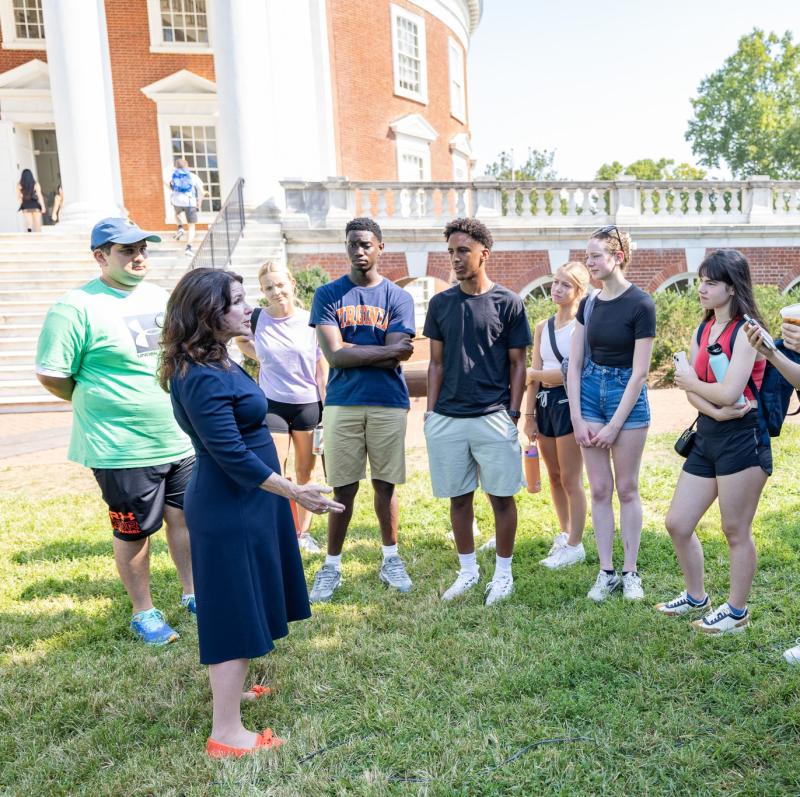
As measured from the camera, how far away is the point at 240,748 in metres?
2.99

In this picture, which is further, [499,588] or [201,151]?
[201,151]

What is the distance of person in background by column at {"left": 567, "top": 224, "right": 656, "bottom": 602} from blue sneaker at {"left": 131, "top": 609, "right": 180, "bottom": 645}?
8.42 ft

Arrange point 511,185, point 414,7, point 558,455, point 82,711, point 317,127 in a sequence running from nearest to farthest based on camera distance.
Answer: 1. point 82,711
2. point 558,455
3. point 511,185
4. point 317,127
5. point 414,7

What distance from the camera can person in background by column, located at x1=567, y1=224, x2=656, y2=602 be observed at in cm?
409

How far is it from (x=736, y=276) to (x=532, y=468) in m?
2.23

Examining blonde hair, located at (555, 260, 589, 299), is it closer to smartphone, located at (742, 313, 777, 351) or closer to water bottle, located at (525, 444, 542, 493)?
water bottle, located at (525, 444, 542, 493)

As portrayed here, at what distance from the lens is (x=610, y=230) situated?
4117 mm

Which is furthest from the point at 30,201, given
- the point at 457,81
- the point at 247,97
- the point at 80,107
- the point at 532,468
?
the point at 532,468

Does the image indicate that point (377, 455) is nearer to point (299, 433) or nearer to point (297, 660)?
point (299, 433)

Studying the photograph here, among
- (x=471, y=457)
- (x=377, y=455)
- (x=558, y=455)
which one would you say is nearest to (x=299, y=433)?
(x=377, y=455)

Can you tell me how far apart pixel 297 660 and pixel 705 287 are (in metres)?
2.92

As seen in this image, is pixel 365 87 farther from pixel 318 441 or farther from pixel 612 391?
pixel 612 391

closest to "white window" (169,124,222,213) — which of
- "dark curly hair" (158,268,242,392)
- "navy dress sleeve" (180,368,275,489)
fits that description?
"dark curly hair" (158,268,242,392)

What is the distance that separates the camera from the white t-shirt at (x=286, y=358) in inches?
208
